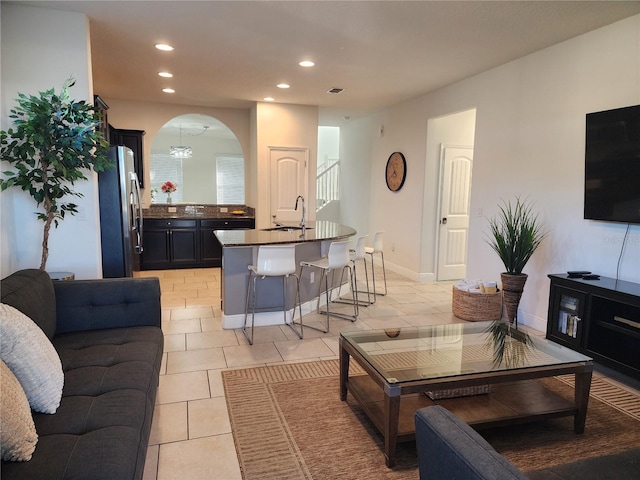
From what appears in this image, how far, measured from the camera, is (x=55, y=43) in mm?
3242

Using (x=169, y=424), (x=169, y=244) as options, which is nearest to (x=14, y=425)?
(x=169, y=424)

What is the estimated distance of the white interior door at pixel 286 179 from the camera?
6.71 metres

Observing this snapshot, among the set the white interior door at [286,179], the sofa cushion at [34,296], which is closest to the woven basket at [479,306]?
the white interior door at [286,179]

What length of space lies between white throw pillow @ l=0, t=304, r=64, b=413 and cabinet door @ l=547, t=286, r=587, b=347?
11.1ft

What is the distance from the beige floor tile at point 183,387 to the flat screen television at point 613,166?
3.29 metres

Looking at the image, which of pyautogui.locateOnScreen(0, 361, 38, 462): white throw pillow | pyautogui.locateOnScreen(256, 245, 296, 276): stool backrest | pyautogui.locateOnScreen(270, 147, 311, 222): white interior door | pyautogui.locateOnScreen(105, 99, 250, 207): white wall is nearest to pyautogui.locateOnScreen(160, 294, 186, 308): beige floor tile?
pyautogui.locateOnScreen(256, 245, 296, 276): stool backrest

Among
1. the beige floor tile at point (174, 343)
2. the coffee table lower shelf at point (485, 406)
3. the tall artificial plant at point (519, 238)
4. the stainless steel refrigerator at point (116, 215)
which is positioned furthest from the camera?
the stainless steel refrigerator at point (116, 215)

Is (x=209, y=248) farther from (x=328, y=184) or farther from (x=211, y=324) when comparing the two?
(x=328, y=184)

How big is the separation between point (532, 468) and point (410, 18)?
10.1 feet

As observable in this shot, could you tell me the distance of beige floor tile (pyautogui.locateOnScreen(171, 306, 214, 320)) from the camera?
14.0 ft

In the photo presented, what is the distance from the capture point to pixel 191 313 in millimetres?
4387

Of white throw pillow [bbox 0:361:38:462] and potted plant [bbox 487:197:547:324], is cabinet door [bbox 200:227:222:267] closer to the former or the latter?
potted plant [bbox 487:197:547:324]

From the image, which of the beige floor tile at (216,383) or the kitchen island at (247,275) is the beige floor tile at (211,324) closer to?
the kitchen island at (247,275)

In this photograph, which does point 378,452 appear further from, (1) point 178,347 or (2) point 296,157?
(2) point 296,157
